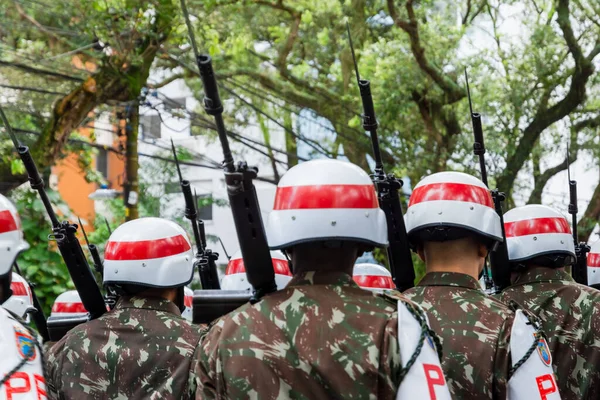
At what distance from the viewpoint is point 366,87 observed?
12.6ft

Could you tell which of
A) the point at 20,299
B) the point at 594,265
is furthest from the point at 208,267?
the point at 594,265

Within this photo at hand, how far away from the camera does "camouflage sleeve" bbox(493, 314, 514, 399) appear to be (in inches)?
124

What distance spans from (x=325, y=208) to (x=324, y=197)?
0.13ft

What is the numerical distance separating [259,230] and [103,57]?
9.18 metres

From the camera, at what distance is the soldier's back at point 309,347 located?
2.57 metres

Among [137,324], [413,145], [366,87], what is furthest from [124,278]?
[413,145]

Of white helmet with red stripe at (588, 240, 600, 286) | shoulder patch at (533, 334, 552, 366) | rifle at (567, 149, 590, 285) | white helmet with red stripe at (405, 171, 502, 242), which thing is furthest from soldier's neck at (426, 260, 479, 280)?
white helmet with red stripe at (588, 240, 600, 286)

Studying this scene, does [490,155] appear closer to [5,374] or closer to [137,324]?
[137,324]

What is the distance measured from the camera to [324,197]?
2799 mm

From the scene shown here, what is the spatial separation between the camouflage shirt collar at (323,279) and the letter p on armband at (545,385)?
2.51ft

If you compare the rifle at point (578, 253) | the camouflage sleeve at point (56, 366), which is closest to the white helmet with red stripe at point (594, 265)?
the rifle at point (578, 253)

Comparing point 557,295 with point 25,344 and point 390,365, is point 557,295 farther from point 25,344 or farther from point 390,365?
point 25,344

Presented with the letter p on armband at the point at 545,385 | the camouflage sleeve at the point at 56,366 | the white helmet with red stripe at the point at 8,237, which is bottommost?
the camouflage sleeve at the point at 56,366

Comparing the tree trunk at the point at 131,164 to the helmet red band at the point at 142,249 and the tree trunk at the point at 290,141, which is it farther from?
the helmet red band at the point at 142,249
